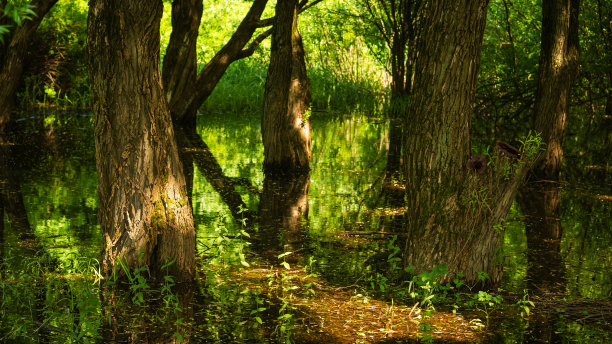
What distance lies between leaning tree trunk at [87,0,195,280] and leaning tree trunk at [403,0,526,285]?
1.85 m

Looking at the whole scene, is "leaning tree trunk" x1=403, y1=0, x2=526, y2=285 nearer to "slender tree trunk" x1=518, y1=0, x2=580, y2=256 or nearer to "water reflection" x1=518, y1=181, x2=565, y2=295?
"water reflection" x1=518, y1=181, x2=565, y2=295

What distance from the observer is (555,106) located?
390 inches

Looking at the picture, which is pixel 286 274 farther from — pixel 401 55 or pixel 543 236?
pixel 401 55

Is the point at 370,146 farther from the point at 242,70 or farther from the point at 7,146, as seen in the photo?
the point at 242,70

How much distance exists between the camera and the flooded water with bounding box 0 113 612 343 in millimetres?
4562

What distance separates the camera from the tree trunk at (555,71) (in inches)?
389

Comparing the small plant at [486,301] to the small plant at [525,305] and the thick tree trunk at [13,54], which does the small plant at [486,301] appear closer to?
the small plant at [525,305]

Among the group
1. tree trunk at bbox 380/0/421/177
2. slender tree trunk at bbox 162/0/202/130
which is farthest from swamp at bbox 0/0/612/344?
tree trunk at bbox 380/0/421/177

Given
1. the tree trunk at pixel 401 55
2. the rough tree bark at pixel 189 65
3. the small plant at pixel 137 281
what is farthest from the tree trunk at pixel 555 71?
the tree trunk at pixel 401 55

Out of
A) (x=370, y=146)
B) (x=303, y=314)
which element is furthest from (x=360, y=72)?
(x=303, y=314)

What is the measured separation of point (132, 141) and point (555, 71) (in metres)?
6.68

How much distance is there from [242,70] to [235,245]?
18.6 m

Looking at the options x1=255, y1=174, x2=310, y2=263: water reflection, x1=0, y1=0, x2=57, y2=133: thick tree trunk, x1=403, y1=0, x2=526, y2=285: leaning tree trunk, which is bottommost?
x1=255, y1=174, x2=310, y2=263: water reflection

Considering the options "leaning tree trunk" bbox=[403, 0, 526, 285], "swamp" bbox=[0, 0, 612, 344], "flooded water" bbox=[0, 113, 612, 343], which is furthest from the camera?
"leaning tree trunk" bbox=[403, 0, 526, 285]
